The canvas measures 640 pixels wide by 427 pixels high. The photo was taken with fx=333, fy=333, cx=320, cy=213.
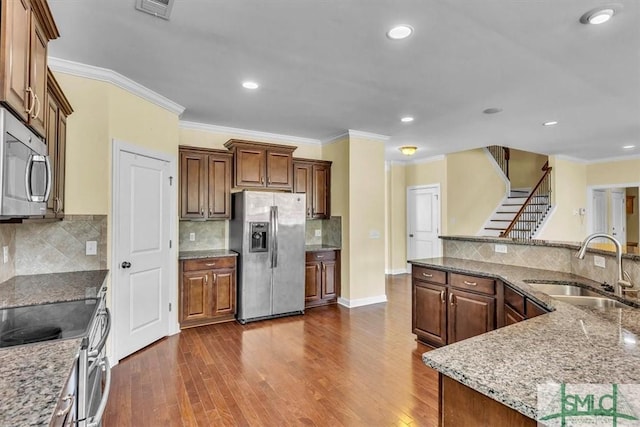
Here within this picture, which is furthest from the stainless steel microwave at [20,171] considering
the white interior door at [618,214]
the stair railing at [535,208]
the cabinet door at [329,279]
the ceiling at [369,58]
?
the white interior door at [618,214]

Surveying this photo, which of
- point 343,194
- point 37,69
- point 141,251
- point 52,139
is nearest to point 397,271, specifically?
point 343,194

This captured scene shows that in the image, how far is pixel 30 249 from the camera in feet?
8.85

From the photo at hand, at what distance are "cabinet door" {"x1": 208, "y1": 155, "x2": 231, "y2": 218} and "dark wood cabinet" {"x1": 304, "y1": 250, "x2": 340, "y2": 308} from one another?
4.64 feet

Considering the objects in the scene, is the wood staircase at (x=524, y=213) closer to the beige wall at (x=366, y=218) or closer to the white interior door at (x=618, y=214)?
the white interior door at (x=618, y=214)

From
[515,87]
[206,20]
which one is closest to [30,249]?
[206,20]

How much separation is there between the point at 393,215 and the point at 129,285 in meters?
5.74

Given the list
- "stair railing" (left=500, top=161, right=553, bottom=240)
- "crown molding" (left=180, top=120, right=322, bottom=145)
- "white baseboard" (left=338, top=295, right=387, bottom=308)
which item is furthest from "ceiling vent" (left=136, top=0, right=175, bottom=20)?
"stair railing" (left=500, top=161, right=553, bottom=240)

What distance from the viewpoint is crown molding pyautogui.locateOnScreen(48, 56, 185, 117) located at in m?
2.82

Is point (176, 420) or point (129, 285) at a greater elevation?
point (129, 285)

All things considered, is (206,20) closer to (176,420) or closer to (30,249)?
(30,249)

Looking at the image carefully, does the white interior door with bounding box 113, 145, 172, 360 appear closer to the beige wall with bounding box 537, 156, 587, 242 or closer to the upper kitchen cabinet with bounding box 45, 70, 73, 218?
the upper kitchen cabinet with bounding box 45, 70, 73, 218

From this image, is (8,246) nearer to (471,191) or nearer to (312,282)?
(312,282)

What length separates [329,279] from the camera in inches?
206

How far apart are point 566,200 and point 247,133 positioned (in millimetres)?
7030
